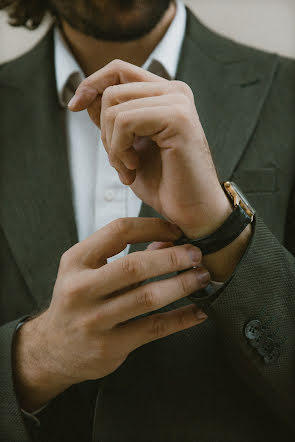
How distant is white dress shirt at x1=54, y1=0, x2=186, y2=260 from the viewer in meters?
0.87

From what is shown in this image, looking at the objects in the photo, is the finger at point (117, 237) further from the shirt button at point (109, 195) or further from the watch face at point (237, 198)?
the shirt button at point (109, 195)

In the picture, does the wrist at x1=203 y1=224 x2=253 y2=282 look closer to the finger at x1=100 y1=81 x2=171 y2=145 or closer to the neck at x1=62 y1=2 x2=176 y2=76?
the finger at x1=100 y1=81 x2=171 y2=145

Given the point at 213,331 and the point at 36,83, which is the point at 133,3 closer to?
the point at 36,83

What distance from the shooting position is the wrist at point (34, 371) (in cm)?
66

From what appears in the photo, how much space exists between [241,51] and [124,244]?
0.57m

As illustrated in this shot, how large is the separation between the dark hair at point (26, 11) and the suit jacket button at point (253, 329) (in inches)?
37.9

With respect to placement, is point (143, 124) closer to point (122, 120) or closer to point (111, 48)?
point (122, 120)

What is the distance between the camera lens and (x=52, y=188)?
845mm

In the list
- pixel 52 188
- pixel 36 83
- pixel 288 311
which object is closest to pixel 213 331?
pixel 288 311

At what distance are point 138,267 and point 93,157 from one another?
0.45 metres

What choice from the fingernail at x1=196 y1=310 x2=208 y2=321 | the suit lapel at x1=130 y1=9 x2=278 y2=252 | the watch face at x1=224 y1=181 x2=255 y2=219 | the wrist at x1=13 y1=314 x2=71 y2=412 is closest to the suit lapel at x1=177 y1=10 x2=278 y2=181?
the suit lapel at x1=130 y1=9 x2=278 y2=252

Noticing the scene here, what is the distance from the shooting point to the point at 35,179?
0.85 m

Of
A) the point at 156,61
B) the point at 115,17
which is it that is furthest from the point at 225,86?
the point at 115,17

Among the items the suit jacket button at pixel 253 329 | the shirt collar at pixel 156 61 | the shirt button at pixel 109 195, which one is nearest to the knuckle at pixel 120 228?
the suit jacket button at pixel 253 329
